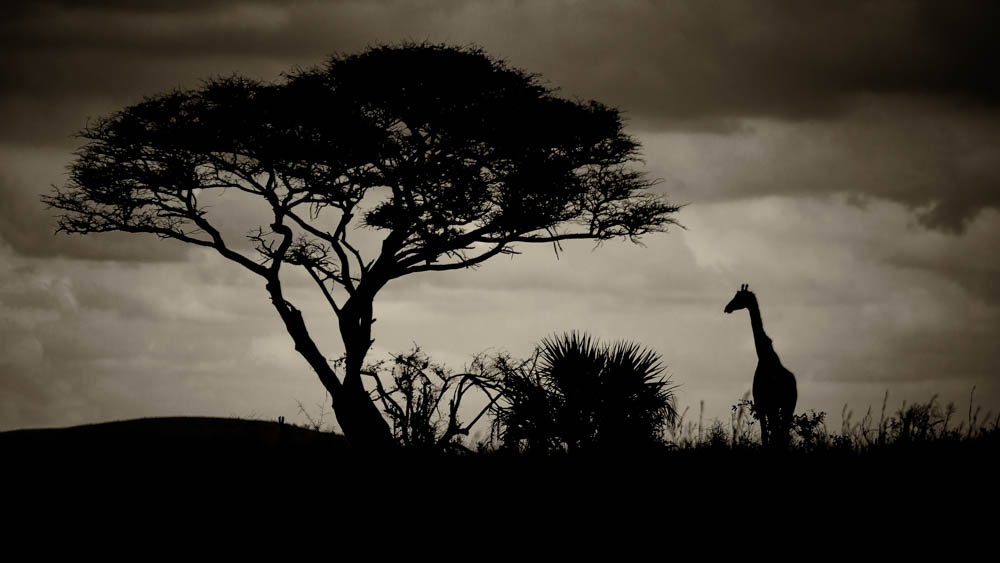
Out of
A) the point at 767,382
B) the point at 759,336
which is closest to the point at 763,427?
the point at 767,382

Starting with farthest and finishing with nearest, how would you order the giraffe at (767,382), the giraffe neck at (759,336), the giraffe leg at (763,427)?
the giraffe neck at (759,336) < the giraffe at (767,382) < the giraffe leg at (763,427)

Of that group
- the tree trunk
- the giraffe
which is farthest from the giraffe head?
the tree trunk

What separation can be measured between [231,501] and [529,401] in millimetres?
6332

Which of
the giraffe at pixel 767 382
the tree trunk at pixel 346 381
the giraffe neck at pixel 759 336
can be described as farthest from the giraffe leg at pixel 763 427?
the tree trunk at pixel 346 381

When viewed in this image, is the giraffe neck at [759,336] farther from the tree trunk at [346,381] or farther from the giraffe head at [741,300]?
the tree trunk at [346,381]

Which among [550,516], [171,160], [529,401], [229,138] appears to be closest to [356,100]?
[229,138]

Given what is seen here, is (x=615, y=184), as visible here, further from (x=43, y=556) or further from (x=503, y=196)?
(x=43, y=556)

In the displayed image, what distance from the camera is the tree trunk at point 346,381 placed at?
2075cm

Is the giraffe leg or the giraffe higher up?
the giraffe

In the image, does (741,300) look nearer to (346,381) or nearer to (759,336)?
(759,336)

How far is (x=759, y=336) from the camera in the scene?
15258mm

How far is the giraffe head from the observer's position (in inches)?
618

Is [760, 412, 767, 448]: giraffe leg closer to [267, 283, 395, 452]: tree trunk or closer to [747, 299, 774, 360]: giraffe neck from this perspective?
[747, 299, 774, 360]: giraffe neck

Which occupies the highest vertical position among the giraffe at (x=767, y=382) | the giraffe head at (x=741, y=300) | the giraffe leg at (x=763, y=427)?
the giraffe head at (x=741, y=300)
